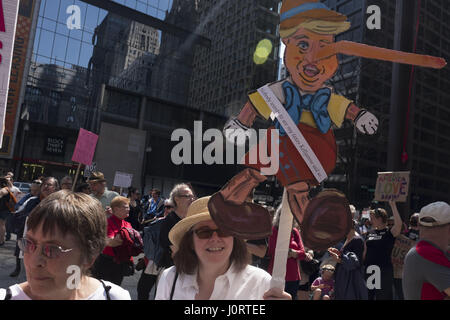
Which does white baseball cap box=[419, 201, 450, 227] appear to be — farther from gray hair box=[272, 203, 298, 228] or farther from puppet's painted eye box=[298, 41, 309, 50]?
puppet's painted eye box=[298, 41, 309, 50]

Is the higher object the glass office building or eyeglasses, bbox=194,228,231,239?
the glass office building

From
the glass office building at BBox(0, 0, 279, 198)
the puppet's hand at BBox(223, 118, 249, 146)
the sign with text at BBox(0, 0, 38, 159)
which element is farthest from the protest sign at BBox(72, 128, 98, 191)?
the sign with text at BBox(0, 0, 38, 159)

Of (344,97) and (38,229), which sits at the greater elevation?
(344,97)

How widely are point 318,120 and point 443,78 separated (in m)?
1.97

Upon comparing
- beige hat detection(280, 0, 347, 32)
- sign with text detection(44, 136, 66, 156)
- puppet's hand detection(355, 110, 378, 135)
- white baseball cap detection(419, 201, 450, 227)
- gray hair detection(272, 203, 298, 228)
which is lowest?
gray hair detection(272, 203, 298, 228)

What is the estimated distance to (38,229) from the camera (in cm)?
160

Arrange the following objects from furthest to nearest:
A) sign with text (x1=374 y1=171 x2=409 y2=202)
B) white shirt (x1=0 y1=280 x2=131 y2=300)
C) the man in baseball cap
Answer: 1. sign with text (x1=374 y1=171 x2=409 y2=202)
2. the man in baseball cap
3. white shirt (x1=0 y1=280 x2=131 y2=300)

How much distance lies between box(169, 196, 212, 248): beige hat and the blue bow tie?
2.20 ft

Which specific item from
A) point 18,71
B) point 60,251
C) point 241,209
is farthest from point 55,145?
point 60,251

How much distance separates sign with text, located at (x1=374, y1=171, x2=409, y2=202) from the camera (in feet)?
8.63

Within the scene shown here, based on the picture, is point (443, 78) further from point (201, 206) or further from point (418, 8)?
point (201, 206)

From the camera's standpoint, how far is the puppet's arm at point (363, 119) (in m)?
2.35

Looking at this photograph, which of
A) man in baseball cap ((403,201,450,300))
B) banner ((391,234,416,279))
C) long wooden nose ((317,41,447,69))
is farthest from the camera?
banner ((391,234,416,279))
